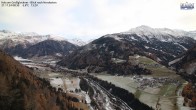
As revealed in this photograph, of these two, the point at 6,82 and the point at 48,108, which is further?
the point at 48,108

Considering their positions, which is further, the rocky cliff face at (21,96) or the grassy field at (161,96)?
the grassy field at (161,96)

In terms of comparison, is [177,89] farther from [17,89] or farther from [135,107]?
[17,89]

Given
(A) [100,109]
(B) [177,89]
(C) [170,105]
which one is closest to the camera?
(C) [170,105]

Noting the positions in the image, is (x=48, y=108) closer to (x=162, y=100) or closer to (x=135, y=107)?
(x=135, y=107)

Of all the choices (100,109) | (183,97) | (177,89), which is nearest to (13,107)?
(100,109)

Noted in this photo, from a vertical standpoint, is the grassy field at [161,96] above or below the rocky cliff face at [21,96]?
below

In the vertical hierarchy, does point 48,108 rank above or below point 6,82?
below

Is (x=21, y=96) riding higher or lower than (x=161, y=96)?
higher

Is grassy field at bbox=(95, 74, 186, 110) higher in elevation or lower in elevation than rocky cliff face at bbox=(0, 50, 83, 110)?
lower

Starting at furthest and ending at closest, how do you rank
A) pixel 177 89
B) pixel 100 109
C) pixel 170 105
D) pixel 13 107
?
pixel 177 89 < pixel 100 109 < pixel 170 105 < pixel 13 107

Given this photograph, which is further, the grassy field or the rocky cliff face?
the grassy field

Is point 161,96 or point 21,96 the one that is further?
point 161,96
